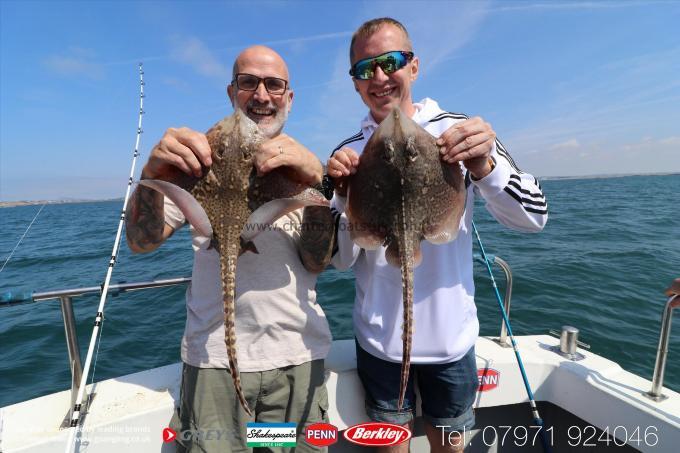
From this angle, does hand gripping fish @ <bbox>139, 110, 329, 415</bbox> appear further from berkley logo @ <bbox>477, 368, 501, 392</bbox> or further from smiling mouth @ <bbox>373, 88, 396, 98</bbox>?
berkley logo @ <bbox>477, 368, 501, 392</bbox>

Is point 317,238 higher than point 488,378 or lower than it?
higher

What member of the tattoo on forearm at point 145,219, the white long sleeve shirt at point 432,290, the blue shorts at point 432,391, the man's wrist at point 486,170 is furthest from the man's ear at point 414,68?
the blue shorts at point 432,391

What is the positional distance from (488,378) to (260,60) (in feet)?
13.3

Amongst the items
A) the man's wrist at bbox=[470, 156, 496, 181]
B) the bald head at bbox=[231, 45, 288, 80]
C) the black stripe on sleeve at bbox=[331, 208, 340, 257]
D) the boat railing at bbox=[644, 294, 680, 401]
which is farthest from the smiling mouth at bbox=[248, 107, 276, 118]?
the boat railing at bbox=[644, 294, 680, 401]

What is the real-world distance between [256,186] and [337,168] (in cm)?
58

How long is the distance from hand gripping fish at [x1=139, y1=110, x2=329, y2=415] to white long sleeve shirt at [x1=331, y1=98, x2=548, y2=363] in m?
0.57

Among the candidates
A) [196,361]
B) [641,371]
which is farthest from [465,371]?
[641,371]

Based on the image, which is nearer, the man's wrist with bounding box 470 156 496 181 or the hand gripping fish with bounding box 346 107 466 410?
the hand gripping fish with bounding box 346 107 466 410

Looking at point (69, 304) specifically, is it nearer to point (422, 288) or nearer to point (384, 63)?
point (422, 288)

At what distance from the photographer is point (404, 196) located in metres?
2.39

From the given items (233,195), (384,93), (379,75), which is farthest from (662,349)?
(233,195)

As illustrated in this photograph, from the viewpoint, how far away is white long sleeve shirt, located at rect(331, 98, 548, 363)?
2824 mm

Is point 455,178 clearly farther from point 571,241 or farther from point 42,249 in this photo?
point 42,249

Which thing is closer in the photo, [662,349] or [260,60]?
[260,60]
